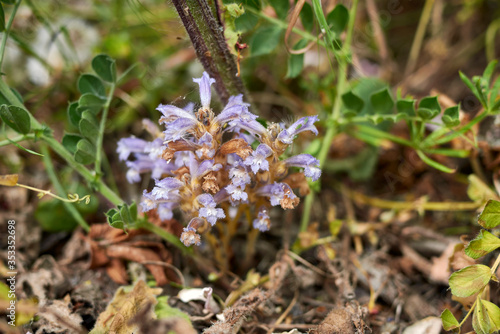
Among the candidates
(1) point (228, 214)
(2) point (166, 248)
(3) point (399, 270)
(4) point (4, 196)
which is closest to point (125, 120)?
(4) point (4, 196)

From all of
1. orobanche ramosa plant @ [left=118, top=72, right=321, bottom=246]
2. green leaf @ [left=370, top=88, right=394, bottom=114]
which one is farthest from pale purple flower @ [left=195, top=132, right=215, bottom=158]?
green leaf @ [left=370, top=88, right=394, bottom=114]

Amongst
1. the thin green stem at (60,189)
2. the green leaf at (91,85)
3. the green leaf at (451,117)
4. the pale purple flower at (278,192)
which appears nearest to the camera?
the pale purple flower at (278,192)

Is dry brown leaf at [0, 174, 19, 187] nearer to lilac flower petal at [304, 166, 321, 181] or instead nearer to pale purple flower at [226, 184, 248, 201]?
pale purple flower at [226, 184, 248, 201]

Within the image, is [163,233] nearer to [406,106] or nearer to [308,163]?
[308,163]

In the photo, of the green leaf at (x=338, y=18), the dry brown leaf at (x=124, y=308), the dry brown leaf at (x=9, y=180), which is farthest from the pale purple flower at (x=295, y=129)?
the dry brown leaf at (x=9, y=180)

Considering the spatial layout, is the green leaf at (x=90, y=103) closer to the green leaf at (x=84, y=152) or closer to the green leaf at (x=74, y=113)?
the green leaf at (x=74, y=113)
